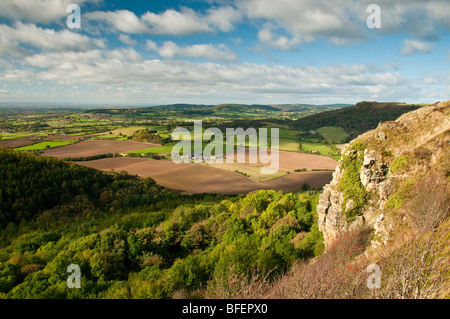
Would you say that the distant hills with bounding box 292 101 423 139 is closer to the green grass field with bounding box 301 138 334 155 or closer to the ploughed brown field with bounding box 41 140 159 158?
the green grass field with bounding box 301 138 334 155

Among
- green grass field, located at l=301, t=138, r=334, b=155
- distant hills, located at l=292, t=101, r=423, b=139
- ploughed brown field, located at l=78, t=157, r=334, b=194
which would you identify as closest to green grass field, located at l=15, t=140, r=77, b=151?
ploughed brown field, located at l=78, t=157, r=334, b=194

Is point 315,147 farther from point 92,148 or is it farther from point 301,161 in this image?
point 92,148

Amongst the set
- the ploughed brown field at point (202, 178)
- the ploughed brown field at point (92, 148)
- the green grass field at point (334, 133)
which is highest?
the green grass field at point (334, 133)

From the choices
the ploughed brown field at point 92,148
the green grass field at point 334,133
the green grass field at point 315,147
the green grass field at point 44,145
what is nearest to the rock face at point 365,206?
the green grass field at point 315,147

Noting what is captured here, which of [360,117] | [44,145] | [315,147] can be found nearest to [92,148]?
[44,145]

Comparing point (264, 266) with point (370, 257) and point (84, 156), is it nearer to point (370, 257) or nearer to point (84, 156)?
point (370, 257)

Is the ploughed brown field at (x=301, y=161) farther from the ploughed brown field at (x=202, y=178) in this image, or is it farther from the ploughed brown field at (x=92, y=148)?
the ploughed brown field at (x=92, y=148)

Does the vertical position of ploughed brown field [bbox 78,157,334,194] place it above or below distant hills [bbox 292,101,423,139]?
below

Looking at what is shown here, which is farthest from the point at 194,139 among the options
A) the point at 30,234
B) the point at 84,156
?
the point at 30,234
